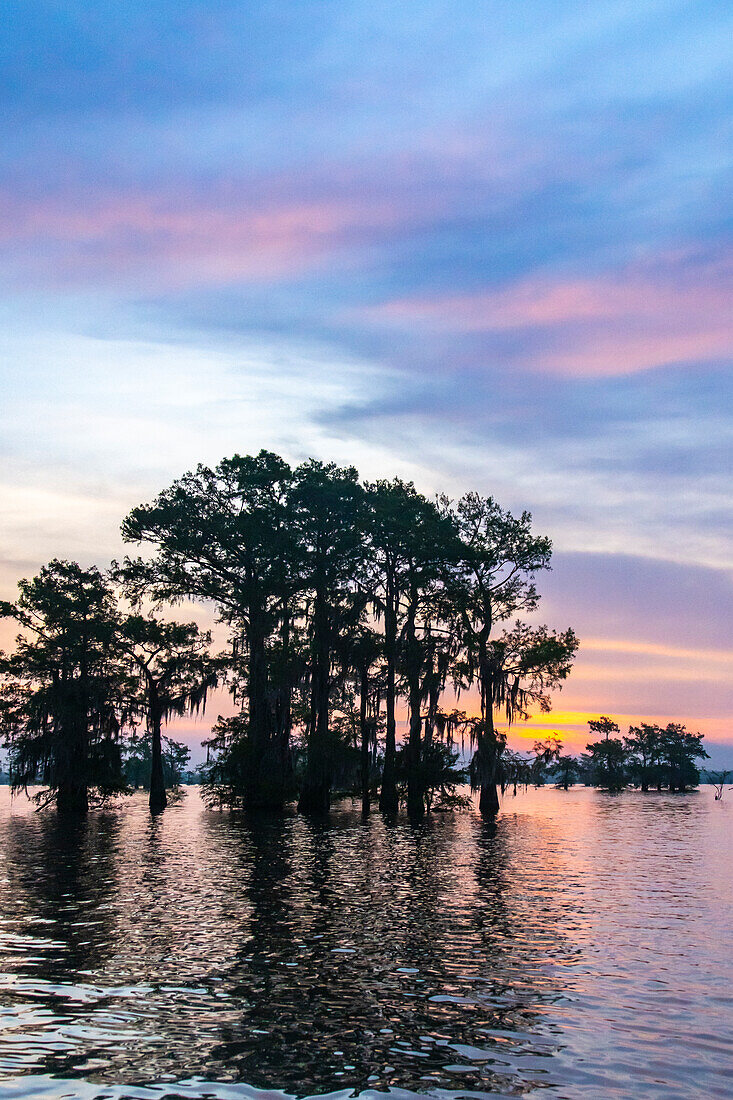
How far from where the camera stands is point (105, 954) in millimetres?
15695

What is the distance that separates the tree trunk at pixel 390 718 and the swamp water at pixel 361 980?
83.4ft

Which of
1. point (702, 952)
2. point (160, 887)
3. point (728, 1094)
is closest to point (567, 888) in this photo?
point (702, 952)

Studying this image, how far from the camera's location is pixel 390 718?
5681 centimetres

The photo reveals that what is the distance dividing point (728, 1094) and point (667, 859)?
1102 inches

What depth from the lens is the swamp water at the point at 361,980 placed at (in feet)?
31.8

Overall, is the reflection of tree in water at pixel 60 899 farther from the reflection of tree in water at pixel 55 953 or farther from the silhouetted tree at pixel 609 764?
the silhouetted tree at pixel 609 764

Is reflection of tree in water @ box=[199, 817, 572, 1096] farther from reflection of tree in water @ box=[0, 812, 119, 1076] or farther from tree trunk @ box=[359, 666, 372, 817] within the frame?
tree trunk @ box=[359, 666, 372, 817]

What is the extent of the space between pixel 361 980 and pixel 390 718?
141 feet

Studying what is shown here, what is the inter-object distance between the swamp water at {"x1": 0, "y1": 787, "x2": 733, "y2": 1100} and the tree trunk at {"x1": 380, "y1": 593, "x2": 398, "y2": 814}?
83.4 ft

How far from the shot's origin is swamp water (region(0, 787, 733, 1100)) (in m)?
9.69

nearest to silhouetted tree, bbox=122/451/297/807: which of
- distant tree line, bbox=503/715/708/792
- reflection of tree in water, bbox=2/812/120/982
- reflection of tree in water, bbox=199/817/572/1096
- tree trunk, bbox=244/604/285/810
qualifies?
tree trunk, bbox=244/604/285/810

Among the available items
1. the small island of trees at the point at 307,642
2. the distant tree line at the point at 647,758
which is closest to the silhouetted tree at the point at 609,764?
the distant tree line at the point at 647,758

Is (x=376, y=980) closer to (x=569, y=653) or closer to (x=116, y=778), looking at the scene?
(x=569, y=653)

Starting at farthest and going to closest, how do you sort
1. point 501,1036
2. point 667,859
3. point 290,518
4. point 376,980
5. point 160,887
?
point 290,518, point 667,859, point 160,887, point 376,980, point 501,1036
